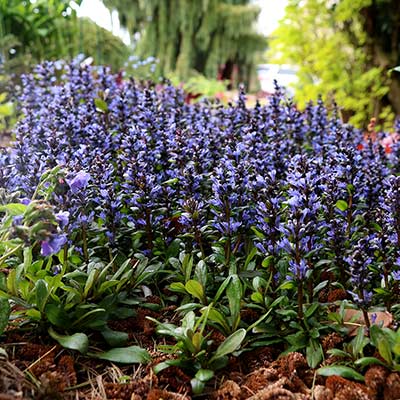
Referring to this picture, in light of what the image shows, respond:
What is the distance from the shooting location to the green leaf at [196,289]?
6.60ft

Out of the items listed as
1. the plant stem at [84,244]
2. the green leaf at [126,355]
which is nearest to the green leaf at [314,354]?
the green leaf at [126,355]

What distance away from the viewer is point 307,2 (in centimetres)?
739

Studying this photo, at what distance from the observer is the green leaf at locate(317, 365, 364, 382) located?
1660 millimetres

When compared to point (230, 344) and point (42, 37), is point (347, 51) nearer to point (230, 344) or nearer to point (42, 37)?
point (42, 37)

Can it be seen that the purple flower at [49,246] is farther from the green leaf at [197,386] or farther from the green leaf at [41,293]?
the green leaf at [197,386]

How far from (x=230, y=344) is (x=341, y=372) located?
1.31 feet

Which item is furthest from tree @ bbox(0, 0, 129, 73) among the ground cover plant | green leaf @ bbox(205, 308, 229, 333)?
green leaf @ bbox(205, 308, 229, 333)

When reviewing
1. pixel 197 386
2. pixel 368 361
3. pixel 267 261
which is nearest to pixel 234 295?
pixel 267 261

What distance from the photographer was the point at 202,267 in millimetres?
2111

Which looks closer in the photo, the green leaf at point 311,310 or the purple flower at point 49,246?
the purple flower at point 49,246

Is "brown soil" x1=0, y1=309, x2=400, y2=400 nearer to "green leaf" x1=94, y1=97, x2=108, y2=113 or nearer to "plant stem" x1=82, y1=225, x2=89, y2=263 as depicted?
"plant stem" x1=82, y1=225, x2=89, y2=263

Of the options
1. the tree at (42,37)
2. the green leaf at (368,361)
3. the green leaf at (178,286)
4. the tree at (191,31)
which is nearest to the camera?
the green leaf at (368,361)

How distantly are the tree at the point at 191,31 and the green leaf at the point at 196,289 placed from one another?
376 inches

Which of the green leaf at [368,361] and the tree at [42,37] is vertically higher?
the tree at [42,37]
